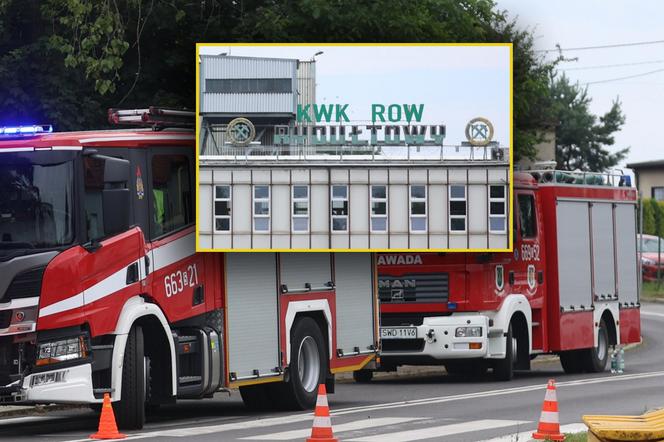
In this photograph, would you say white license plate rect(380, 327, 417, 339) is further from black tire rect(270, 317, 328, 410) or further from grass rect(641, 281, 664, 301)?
grass rect(641, 281, 664, 301)

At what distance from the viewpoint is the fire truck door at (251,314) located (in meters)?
16.9

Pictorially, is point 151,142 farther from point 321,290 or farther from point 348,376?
point 348,376

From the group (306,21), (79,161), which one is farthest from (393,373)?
(79,161)

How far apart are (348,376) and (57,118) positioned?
678cm

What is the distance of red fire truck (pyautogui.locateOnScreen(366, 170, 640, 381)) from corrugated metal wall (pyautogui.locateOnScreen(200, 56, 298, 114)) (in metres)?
5.81

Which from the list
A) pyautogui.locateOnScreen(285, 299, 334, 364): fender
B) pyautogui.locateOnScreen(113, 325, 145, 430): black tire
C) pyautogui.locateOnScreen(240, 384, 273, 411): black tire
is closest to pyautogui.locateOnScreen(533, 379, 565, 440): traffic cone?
pyautogui.locateOnScreen(113, 325, 145, 430): black tire

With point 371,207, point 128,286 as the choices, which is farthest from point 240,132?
point 128,286

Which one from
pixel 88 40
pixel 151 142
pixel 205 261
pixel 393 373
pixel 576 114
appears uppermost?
pixel 576 114

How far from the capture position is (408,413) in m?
17.2

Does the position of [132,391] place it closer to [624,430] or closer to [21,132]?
[21,132]

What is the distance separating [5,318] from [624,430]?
6.05 meters

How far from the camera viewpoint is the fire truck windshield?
14.7 meters

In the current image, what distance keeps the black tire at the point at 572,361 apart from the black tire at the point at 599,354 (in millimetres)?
87

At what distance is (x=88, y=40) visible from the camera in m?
21.0
